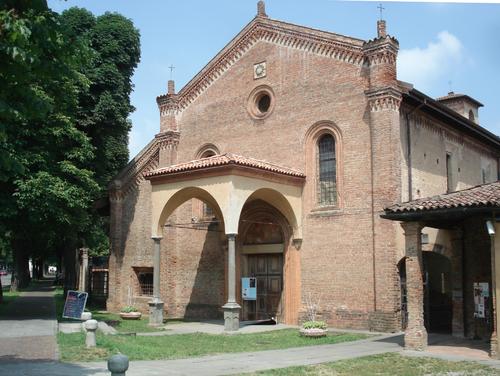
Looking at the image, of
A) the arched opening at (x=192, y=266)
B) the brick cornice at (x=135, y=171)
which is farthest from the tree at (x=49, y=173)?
the arched opening at (x=192, y=266)

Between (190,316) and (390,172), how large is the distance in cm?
1037

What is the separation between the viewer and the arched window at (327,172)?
20047 millimetres

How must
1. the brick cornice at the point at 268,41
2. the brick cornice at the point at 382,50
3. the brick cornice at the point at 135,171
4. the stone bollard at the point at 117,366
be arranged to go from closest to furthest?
the stone bollard at the point at 117,366 < the brick cornice at the point at 382,50 < the brick cornice at the point at 268,41 < the brick cornice at the point at 135,171

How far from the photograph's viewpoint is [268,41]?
2238cm

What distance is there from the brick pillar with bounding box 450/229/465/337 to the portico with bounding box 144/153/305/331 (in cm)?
543

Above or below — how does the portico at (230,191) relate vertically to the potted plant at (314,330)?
above

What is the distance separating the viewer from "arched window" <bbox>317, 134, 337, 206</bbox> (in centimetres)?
2005

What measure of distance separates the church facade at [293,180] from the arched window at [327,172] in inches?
1.6

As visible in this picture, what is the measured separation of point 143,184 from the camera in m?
26.0

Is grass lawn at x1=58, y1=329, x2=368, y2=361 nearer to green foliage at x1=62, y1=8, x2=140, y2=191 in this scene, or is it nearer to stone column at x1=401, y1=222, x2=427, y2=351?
stone column at x1=401, y1=222, x2=427, y2=351

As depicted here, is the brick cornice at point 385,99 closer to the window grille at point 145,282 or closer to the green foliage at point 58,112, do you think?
the green foliage at point 58,112

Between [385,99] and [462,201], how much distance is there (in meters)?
5.94

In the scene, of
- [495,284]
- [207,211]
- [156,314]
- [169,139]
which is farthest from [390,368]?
[169,139]

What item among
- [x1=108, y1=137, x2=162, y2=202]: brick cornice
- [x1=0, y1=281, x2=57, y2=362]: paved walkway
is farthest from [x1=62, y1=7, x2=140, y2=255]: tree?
[x1=0, y1=281, x2=57, y2=362]: paved walkway
